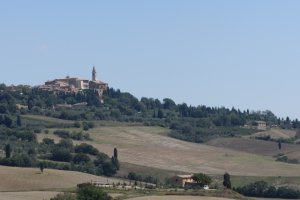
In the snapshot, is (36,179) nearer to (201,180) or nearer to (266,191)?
(201,180)

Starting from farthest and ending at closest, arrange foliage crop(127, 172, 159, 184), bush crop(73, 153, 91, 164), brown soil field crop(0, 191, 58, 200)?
bush crop(73, 153, 91, 164)
foliage crop(127, 172, 159, 184)
brown soil field crop(0, 191, 58, 200)

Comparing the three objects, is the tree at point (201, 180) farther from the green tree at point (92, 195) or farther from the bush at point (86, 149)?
the bush at point (86, 149)

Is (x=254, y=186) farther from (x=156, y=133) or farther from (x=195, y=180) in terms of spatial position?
(x=156, y=133)

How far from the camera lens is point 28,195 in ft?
310

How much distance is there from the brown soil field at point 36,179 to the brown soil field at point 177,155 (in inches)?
1294

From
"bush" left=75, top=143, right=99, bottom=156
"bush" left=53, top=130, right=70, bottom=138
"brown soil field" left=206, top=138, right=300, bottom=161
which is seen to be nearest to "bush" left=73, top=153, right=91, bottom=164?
"bush" left=75, top=143, right=99, bottom=156

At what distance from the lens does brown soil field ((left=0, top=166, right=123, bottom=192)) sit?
104625 mm

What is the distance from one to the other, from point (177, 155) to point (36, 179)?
5877cm

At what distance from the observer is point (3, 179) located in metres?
109

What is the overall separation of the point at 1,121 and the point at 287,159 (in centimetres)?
5909

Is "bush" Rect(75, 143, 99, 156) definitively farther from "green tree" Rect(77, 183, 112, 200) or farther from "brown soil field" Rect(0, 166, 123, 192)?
"green tree" Rect(77, 183, 112, 200)

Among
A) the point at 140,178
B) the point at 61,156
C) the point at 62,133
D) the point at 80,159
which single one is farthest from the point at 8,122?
the point at 140,178

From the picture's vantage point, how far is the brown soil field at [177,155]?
149 m

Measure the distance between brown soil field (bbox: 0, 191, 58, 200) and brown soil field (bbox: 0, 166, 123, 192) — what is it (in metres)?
5.03
